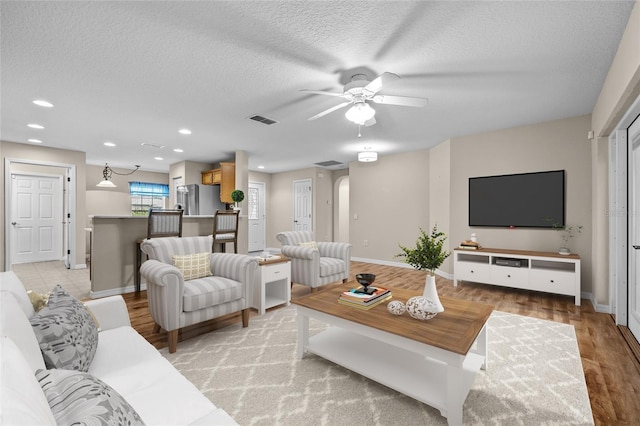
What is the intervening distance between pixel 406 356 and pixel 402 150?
15.1ft

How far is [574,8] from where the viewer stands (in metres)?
1.84

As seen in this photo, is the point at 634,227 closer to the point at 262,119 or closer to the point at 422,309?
the point at 422,309

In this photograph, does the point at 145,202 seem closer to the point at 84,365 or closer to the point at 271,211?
the point at 271,211

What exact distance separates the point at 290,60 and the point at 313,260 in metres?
2.30

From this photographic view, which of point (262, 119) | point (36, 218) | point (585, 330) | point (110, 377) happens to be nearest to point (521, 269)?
point (585, 330)

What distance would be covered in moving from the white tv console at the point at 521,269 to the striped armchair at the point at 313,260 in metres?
1.76

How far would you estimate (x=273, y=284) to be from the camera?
370 cm

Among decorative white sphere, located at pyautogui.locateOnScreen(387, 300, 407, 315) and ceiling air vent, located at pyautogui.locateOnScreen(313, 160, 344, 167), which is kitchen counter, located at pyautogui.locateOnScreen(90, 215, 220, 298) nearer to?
decorative white sphere, located at pyautogui.locateOnScreen(387, 300, 407, 315)

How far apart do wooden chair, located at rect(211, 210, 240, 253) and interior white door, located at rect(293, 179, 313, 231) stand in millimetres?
3381

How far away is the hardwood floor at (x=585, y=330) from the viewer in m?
1.75

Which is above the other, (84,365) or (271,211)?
(271,211)

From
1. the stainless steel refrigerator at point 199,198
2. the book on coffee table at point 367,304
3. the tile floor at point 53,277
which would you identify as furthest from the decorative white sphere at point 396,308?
the stainless steel refrigerator at point 199,198

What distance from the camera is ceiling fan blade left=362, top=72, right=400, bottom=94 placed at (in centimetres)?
217

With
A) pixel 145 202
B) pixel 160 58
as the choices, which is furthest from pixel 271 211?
pixel 160 58
